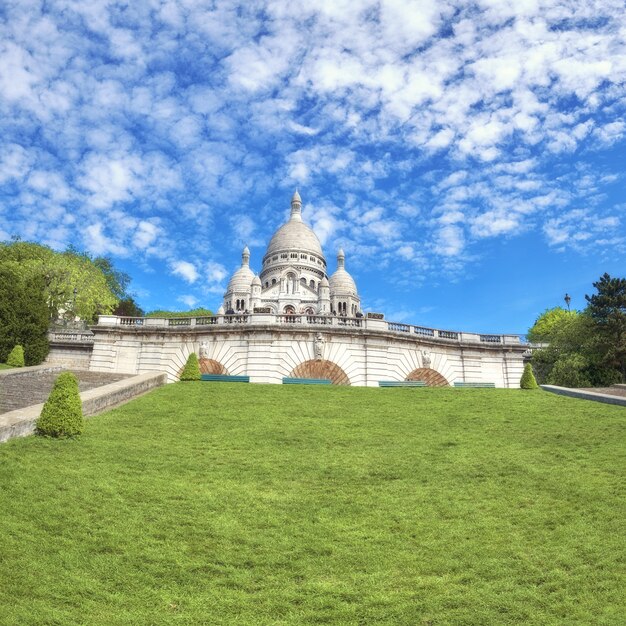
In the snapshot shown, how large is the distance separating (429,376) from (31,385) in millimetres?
23010

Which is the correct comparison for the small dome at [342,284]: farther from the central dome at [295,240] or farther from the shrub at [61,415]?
the shrub at [61,415]

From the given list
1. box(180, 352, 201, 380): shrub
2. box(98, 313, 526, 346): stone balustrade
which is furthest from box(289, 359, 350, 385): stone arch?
box(180, 352, 201, 380): shrub

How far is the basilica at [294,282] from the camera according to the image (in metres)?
98.9

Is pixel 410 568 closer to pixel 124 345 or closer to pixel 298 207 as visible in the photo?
pixel 124 345

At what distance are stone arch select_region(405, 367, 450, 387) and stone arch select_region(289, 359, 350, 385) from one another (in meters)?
4.83

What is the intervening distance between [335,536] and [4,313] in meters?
34.2

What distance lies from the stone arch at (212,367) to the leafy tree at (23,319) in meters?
12.5

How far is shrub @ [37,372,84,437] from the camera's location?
572 inches

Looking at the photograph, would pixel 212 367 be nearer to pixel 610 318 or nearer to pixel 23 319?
pixel 23 319

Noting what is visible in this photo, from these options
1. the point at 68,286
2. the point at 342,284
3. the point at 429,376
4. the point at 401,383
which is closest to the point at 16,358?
the point at 68,286

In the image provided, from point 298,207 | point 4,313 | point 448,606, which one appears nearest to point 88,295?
point 4,313

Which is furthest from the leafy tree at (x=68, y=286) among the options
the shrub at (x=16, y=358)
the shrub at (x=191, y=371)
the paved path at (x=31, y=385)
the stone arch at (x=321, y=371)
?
the stone arch at (x=321, y=371)

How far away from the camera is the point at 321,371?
3322cm

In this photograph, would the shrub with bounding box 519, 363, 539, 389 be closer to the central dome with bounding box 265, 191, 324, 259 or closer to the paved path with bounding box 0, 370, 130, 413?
the paved path with bounding box 0, 370, 130, 413
